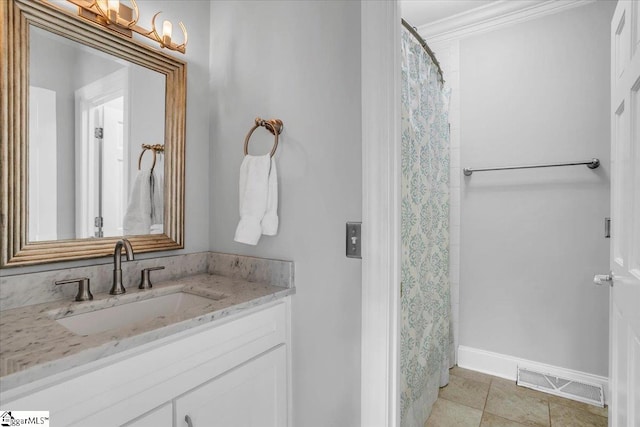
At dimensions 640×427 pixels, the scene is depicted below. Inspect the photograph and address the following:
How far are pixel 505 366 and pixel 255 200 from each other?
2.13 metres

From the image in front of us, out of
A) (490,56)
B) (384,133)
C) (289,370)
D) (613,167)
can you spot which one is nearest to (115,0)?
(384,133)

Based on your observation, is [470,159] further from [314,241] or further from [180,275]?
[180,275]

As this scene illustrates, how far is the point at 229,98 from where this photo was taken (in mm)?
1534

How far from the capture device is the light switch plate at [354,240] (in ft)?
3.84

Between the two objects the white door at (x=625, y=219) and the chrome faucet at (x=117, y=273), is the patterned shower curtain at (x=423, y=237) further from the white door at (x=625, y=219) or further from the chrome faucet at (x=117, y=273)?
the chrome faucet at (x=117, y=273)

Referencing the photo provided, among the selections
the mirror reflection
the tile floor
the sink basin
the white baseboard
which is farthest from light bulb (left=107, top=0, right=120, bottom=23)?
the white baseboard

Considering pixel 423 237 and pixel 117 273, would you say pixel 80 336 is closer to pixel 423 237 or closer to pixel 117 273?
pixel 117 273

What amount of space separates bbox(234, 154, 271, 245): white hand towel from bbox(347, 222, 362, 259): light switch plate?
37 cm

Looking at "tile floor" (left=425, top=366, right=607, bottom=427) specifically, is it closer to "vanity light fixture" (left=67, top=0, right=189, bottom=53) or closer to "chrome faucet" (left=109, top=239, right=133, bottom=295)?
"chrome faucet" (left=109, top=239, right=133, bottom=295)

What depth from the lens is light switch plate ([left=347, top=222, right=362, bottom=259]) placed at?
117cm

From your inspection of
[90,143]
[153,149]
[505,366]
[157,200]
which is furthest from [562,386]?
[90,143]

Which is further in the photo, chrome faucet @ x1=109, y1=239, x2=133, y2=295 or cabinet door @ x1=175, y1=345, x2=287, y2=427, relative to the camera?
chrome faucet @ x1=109, y1=239, x2=133, y2=295

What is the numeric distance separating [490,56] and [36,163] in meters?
2.68

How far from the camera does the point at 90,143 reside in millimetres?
1228
